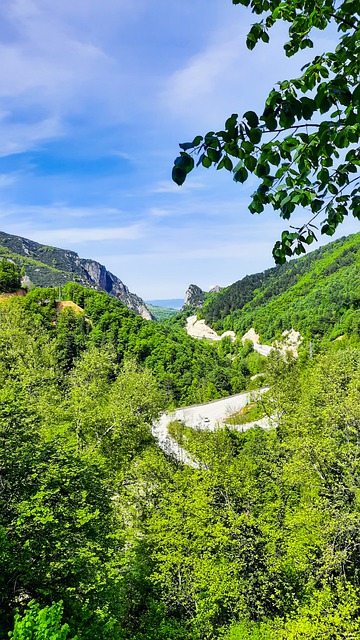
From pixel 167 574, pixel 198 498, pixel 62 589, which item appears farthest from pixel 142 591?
pixel 62 589

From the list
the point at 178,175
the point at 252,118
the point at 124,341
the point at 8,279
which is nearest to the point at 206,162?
the point at 178,175

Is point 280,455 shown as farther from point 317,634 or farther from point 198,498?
point 317,634

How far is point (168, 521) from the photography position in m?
20.8

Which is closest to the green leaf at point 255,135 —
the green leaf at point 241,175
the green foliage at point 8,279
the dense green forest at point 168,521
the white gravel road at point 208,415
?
the green leaf at point 241,175

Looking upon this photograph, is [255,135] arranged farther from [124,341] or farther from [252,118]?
[124,341]

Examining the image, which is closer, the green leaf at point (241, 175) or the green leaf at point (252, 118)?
the green leaf at point (252, 118)

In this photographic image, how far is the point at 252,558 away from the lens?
61.3ft

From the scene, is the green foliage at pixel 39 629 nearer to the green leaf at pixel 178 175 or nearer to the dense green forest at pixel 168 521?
the dense green forest at pixel 168 521

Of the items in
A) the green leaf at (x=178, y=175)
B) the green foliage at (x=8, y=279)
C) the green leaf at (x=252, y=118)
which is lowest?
the green leaf at (x=178, y=175)

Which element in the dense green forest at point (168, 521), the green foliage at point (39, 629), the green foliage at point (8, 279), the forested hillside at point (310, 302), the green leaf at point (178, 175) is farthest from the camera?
the forested hillside at point (310, 302)

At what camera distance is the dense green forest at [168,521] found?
42.7 ft

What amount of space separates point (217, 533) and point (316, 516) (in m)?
4.92

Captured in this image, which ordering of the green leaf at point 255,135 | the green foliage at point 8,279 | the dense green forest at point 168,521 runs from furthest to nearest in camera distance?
1. the green foliage at point 8,279
2. the dense green forest at point 168,521
3. the green leaf at point 255,135

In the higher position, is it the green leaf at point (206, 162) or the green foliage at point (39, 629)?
the green leaf at point (206, 162)
